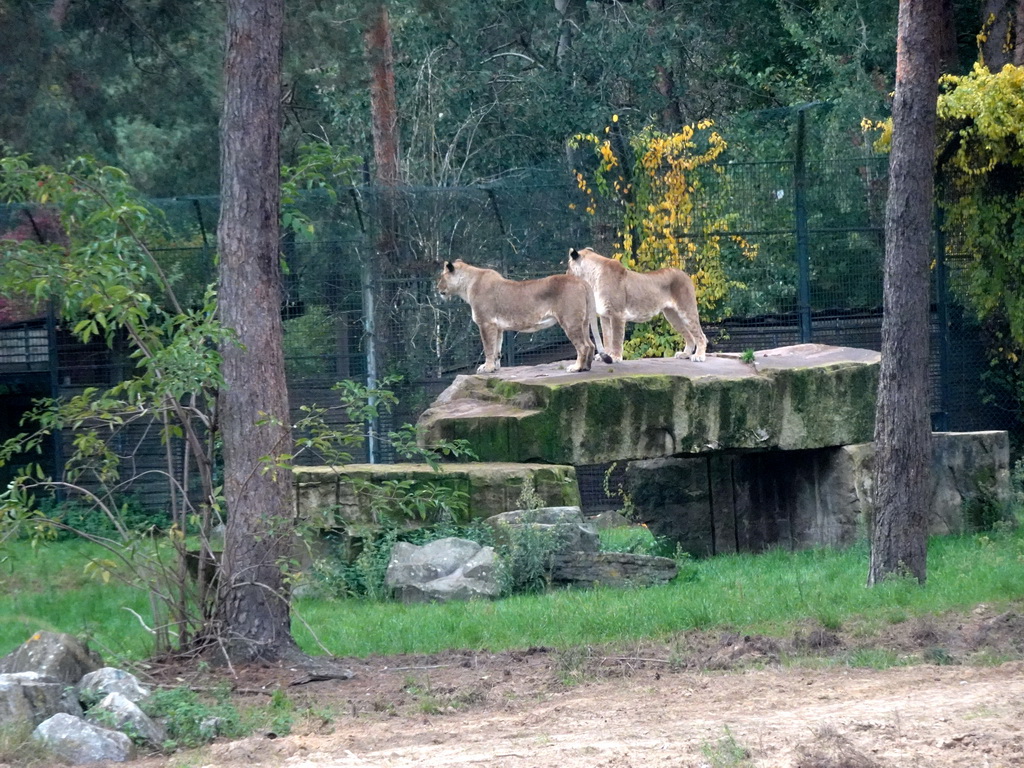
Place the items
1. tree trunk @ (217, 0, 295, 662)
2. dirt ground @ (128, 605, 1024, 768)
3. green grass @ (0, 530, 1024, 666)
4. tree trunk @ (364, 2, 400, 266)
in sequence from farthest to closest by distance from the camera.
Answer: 1. tree trunk @ (364, 2, 400, 266)
2. green grass @ (0, 530, 1024, 666)
3. tree trunk @ (217, 0, 295, 662)
4. dirt ground @ (128, 605, 1024, 768)

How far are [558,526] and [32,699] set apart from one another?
5.93m

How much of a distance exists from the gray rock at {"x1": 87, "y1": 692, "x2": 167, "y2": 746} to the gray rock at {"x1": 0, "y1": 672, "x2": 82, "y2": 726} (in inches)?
7.0

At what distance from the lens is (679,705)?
748 centimetres

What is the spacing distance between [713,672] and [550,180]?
1055 centimetres

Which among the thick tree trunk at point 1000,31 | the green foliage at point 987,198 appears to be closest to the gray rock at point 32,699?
the green foliage at point 987,198

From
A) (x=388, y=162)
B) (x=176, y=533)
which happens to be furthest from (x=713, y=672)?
(x=388, y=162)

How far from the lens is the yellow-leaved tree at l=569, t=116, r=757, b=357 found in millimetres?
17906

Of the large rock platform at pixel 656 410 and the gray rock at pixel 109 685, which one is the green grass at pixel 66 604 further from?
the large rock platform at pixel 656 410

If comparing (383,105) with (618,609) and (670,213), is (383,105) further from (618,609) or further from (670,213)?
(618,609)

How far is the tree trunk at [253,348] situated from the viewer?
28.5 feet

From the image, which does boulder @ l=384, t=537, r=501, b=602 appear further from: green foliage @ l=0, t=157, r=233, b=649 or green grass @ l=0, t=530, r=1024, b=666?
green foliage @ l=0, t=157, r=233, b=649

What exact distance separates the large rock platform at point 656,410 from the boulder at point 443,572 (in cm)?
166

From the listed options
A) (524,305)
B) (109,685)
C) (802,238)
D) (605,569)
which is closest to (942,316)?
(802,238)

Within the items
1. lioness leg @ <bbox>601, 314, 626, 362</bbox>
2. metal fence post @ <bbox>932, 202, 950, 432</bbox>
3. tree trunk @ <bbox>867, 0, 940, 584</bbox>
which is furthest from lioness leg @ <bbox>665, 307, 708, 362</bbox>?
tree trunk @ <bbox>867, 0, 940, 584</bbox>
